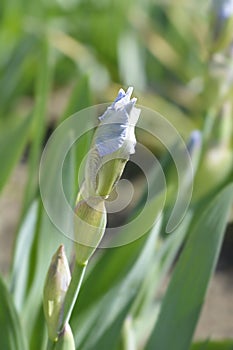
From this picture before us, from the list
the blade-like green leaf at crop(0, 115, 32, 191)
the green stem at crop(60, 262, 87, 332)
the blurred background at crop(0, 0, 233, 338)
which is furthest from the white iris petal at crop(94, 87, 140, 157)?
the blurred background at crop(0, 0, 233, 338)

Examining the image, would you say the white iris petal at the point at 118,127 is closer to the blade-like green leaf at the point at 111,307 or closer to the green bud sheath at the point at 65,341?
the green bud sheath at the point at 65,341

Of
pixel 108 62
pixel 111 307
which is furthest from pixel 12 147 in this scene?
pixel 108 62

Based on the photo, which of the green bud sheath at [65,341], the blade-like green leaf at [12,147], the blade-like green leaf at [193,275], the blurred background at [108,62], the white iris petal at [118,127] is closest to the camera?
the white iris petal at [118,127]

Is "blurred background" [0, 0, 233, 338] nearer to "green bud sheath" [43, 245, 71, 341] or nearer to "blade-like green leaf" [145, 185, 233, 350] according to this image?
"blade-like green leaf" [145, 185, 233, 350]

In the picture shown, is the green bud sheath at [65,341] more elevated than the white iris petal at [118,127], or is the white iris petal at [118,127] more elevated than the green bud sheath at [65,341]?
the white iris petal at [118,127]

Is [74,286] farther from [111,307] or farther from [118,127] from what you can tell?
[111,307]

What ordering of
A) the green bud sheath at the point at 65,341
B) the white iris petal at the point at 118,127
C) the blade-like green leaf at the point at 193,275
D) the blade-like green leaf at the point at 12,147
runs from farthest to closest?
the blade-like green leaf at the point at 12,147, the blade-like green leaf at the point at 193,275, the green bud sheath at the point at 65,341, the white iris petal at the point at 118,127

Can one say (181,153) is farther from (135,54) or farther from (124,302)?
(135,54)

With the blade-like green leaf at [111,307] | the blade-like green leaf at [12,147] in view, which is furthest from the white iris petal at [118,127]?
the blade-like green leaf at [12,147]
